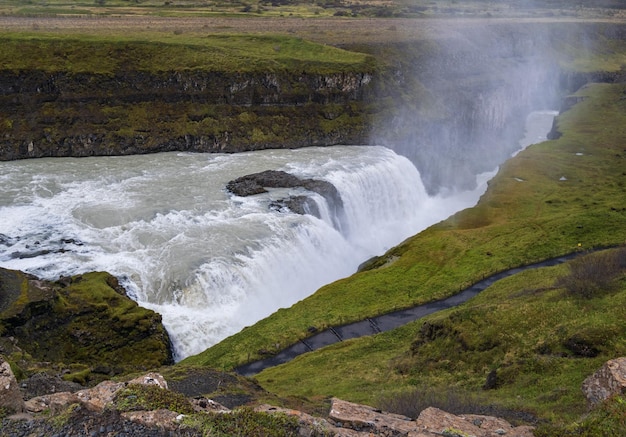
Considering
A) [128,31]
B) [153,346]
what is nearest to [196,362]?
[153,346]

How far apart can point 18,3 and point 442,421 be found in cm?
12610

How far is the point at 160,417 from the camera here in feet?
46.4

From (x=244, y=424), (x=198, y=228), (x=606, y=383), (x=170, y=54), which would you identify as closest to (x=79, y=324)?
(x=198, y=228)

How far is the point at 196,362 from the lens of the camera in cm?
3088

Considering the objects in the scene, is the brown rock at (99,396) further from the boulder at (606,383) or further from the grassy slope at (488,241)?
the grassy slope at (488,241)

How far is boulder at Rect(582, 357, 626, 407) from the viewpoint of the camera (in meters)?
15.6

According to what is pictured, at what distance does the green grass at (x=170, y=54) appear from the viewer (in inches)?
2491

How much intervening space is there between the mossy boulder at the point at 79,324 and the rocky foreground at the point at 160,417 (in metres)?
13.1

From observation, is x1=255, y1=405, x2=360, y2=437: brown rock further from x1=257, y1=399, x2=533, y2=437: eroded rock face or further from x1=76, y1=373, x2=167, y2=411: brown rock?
x1=76, y1=373, x2=167, y2=411: brown rock

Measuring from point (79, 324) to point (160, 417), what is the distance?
19.0m

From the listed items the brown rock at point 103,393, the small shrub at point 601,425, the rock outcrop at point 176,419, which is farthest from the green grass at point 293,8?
the small shrub at point 601,425

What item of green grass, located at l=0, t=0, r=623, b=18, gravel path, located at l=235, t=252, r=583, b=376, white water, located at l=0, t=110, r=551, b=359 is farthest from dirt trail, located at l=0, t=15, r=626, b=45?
gravel path, located at l=235, t=252, r=583, b=376

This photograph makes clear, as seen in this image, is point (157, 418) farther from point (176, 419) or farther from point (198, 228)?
point (198, 228)

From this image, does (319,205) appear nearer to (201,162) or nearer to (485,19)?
→ (201,162)
